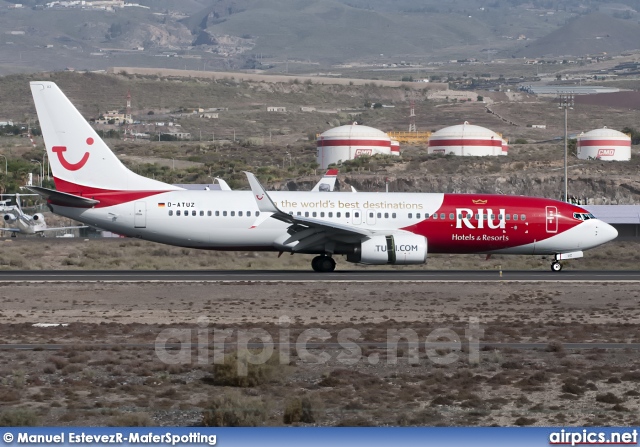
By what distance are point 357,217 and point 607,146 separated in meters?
84.3

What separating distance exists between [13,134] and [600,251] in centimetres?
13901

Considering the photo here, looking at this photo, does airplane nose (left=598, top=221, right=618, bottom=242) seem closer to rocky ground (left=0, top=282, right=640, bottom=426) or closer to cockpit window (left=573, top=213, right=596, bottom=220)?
cockpit window (left=573, top=213, right=596, bottom=220)

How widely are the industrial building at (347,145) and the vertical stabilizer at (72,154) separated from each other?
262 feet

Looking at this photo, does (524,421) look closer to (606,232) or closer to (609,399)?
(609,399)

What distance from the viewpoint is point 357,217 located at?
141 ft

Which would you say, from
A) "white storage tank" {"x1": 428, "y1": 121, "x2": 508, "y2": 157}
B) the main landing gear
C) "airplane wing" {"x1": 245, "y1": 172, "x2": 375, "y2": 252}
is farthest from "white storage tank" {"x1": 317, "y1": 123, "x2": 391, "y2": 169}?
"airplane wing" {"x1": 245, "y1": 172, "x2": 375, "y2": 252}

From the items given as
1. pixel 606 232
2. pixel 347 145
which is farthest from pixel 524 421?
pixel 347 145

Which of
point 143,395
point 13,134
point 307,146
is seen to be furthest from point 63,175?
point 13,134

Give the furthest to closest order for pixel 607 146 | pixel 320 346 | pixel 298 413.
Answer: pixel 607 146
pixel 320 346
pixel 298 413

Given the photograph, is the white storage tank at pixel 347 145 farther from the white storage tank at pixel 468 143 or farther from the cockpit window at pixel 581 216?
the cockpit window at pixel 581 216

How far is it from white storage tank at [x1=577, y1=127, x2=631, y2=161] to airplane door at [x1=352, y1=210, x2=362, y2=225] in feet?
270

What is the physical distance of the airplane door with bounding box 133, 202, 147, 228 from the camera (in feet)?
140

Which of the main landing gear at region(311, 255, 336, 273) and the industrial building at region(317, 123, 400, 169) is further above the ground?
the industrial building at region(317, 123, 400, 169)

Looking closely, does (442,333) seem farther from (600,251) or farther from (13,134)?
(13,134)
